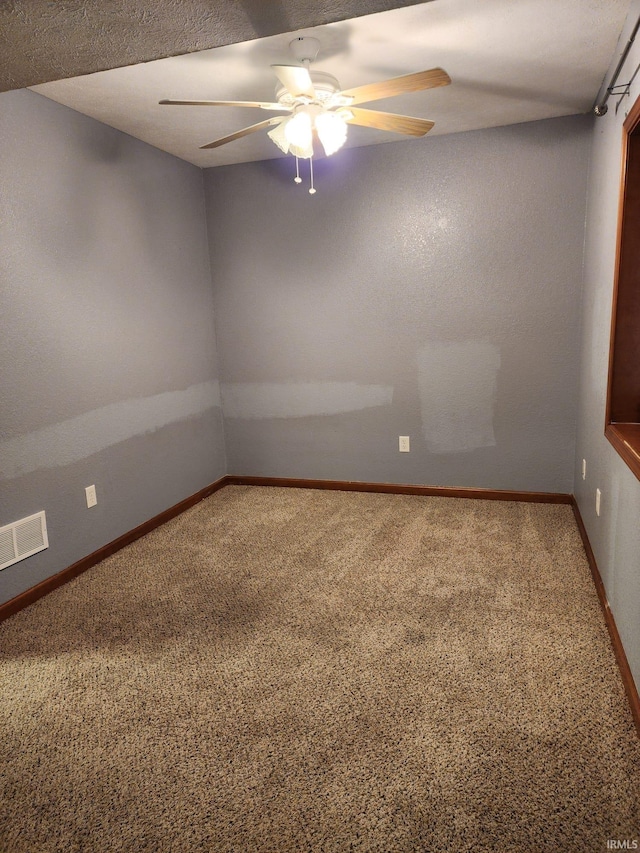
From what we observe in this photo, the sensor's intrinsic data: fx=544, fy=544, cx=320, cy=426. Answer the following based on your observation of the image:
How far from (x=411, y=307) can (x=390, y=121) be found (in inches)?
55.7

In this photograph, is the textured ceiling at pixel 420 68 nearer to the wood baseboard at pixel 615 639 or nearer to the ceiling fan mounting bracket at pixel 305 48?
the ceiling fan mounting bracket at pixel 305 48

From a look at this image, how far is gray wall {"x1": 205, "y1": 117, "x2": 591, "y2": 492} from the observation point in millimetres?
3377

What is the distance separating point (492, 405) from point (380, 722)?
7.83 ft

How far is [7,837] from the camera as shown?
53.9 inches

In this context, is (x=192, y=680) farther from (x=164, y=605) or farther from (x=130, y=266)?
(x=130, y=266)

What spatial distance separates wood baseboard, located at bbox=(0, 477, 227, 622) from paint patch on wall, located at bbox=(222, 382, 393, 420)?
0.67 meters

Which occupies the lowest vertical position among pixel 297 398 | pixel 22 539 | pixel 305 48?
pixel 22 539

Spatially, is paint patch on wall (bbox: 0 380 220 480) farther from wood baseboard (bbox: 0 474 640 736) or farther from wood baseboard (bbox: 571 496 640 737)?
wood baseboard (bbox: 571 496 640 737)

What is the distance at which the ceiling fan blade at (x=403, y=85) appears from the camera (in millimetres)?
1899

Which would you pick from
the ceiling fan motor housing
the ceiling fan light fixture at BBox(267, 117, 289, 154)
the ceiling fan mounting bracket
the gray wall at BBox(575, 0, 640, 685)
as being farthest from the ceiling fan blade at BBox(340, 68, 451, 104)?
the gray wall at BBox(575, 0, 640, 685)

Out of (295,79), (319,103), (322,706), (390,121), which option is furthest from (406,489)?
(295,79)

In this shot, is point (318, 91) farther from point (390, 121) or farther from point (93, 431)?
point (93, 431)

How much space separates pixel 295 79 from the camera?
2.02 m

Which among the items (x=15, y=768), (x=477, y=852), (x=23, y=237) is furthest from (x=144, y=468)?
(x=477, y=852)
